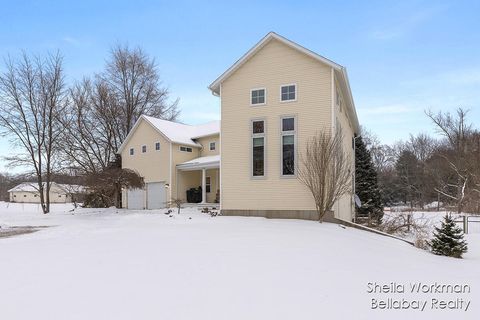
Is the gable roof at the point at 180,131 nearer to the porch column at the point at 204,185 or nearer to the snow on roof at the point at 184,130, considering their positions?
the snow on roof at the point at 184,130

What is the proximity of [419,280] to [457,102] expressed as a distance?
43361 millimetres

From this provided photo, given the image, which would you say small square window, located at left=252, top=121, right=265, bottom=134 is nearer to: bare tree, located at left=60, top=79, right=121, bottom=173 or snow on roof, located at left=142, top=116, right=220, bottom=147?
snow on roof, located at left=142, top=116, right=220, bottom=147

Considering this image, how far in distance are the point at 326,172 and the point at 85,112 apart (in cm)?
2468

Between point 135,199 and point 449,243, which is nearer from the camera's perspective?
point 449,243

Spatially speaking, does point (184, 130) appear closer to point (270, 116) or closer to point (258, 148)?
point (258, 148)

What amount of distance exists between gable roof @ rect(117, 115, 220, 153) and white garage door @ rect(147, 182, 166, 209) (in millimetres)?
3274

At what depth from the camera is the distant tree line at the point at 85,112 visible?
2758 centimetres

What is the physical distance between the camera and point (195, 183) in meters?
27.8

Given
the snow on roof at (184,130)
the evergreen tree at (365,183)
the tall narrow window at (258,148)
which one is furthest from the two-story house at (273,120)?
the evergreen tree at (365,183)

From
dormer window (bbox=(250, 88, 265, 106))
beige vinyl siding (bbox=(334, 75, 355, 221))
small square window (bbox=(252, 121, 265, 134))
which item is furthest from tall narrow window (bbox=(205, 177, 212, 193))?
dormer window (bbox=(250, 88, 265, 106))

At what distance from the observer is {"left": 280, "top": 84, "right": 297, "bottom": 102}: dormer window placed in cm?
1727

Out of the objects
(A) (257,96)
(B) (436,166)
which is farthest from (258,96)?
(B) (436,166)

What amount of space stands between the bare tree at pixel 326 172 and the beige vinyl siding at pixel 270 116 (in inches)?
30.7

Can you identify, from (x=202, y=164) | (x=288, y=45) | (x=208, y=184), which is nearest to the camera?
(x=288, y=45)
